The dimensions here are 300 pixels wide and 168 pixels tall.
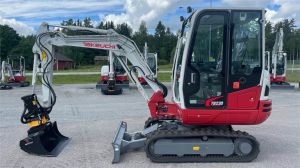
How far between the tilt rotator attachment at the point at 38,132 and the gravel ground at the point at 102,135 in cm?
17

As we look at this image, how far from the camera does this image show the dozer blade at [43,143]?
659cm

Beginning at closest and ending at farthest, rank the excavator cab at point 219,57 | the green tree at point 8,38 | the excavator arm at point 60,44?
the excavator cab at point 219,57
the excavator arm at point 60,44
the green tree at point 8,38

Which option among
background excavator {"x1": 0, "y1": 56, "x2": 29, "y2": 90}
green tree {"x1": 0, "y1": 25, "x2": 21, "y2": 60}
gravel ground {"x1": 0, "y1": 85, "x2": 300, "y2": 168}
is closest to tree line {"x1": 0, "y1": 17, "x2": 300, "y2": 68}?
green tree {"x1": 0, "y1": 25, "x2": 21, "y2": 60}

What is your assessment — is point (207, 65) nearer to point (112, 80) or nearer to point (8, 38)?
point (112, 80)

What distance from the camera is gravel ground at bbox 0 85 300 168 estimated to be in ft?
20.2

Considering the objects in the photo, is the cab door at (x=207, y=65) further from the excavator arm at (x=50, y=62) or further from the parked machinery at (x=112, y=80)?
the parked machinery at (x=112, y=80)

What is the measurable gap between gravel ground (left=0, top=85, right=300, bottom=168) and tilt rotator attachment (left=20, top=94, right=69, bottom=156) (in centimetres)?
17

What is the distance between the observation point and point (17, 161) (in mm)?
6246

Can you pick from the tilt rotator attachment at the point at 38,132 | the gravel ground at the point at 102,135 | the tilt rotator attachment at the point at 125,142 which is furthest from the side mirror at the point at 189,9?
the tilt rotator attachment at the point at 38,132

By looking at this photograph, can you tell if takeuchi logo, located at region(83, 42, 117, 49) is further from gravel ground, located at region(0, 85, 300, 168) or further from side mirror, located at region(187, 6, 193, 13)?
gravel ground, located at region(0, 85, 300, 168)

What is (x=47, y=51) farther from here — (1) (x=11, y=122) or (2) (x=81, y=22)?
(2) (x=81, y=22)

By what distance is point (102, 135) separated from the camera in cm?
821

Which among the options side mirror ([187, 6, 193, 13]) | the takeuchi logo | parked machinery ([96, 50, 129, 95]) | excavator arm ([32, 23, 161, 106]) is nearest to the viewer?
side mirror ([187, 6, 193, 13])

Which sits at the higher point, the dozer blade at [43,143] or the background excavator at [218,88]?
the background excavator at [218,88]
